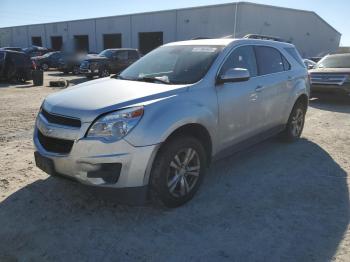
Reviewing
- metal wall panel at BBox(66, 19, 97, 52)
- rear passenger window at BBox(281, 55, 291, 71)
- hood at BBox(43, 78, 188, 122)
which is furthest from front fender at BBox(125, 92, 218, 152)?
metal wall panel at BBox(66, 19, 97, 52)

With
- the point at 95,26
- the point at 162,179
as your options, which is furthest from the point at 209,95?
the point at 95,26

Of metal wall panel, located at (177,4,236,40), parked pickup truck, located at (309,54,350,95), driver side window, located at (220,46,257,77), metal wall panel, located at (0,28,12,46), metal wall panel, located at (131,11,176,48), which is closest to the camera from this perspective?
driver side window, located at (220,46,257,77)

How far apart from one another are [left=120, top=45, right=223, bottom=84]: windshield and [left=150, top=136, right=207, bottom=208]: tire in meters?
0.79

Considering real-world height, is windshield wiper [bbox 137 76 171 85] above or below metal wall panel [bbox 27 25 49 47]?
above

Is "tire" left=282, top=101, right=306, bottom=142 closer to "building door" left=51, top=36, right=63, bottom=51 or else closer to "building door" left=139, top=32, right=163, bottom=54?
"building door" left=139, top=32, right=163, bottom=54

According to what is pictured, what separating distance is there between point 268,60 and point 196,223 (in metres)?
2.94

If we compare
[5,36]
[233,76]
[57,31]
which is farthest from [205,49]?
[5,36]

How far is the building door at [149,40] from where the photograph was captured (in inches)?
1538

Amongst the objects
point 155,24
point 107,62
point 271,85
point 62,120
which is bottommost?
point 107,62

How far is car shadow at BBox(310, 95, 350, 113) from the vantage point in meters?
9.99

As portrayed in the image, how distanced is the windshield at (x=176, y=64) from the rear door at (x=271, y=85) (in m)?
0.95

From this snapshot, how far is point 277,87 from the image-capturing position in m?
5.22

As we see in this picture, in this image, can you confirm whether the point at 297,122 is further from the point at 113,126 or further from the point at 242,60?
the point at 113,126

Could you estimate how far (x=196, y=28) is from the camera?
34906 millimetres
